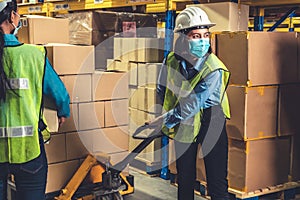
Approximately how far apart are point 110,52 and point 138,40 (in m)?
0.77

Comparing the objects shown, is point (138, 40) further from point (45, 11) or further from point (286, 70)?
point (45, 11)

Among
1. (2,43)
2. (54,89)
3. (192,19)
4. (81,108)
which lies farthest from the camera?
(81,108)

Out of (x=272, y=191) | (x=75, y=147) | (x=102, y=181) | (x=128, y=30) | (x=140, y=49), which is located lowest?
(x=272, y=191)

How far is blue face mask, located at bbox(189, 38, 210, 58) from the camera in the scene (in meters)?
3.15

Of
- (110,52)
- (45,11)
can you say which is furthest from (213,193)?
(45,11)

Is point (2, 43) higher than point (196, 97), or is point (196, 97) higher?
point (2, 43)

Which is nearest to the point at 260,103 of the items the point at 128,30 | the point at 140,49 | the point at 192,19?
the point at 192,19

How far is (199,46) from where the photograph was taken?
3146 mm

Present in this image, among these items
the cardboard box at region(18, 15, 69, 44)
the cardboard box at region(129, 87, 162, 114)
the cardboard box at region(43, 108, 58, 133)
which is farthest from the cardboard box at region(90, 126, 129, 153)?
the cardboard box at region(43, 108, 58, 133)

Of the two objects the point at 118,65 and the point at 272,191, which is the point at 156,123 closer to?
the point at 272,191

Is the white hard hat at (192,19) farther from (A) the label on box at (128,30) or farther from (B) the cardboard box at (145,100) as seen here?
(A) the label on box at (128,30)

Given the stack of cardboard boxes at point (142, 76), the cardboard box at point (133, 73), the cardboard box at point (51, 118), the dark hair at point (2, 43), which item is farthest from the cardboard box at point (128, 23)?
the dark hair at point (2, 43)

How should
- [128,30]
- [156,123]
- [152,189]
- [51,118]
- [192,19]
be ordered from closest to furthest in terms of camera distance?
[51,118], [192,19], [156,123], [152,189], [128,30]

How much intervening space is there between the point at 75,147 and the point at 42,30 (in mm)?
1135
